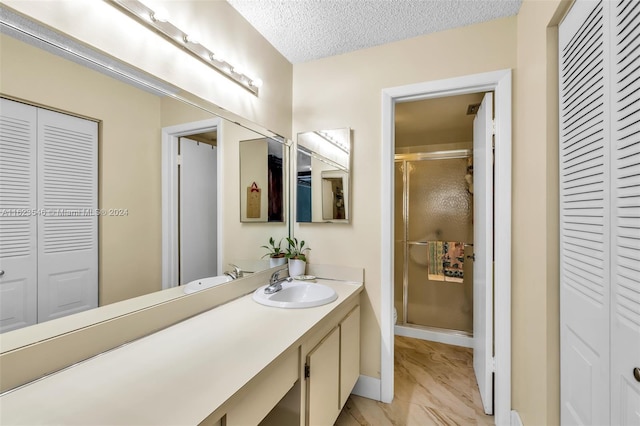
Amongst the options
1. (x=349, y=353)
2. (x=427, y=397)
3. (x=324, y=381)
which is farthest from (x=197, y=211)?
(x=427, y=397)

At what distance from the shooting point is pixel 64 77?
3.00 feet

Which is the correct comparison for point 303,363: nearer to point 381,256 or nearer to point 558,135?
point 381,256

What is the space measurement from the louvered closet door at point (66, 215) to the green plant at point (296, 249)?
4.07 feet

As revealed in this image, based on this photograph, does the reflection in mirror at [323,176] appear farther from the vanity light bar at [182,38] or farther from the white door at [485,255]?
the white door at [485,255]

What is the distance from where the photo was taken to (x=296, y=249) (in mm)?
2170

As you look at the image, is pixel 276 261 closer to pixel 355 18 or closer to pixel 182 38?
pixel 182 38

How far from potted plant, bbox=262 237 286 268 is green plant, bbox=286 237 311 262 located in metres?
0.05

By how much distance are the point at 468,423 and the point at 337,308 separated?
3.76 feet

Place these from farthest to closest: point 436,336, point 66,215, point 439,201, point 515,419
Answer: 1. point 439,201
2. point 436,336
3. point 515,419
4. point 66,215

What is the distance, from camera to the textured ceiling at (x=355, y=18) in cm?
158

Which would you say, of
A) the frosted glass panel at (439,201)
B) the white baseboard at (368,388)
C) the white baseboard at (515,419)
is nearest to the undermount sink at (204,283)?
the white baseboard at (368,388)

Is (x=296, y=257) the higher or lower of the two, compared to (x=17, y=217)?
lower

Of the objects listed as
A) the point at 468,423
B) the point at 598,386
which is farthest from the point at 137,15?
the point at 468,423

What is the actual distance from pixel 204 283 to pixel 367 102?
1.53 meters
